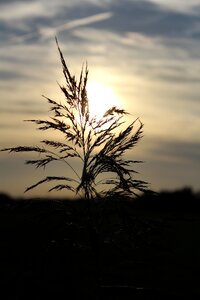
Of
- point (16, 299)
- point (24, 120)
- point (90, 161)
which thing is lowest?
point (16, 299)

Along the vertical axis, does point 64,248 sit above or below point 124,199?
below

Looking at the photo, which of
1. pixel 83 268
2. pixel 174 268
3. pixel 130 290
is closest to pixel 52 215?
pixel 130 290

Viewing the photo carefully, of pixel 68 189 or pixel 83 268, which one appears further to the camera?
Result: pixel 83 268

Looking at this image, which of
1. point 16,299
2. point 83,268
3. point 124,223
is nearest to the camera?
point 124,223

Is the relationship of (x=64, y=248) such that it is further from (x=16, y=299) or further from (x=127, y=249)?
(x=16, y=299)

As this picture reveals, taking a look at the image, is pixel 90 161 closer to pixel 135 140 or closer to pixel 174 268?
pixel 135 140

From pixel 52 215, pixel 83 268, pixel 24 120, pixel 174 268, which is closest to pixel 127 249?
pixel 52 215

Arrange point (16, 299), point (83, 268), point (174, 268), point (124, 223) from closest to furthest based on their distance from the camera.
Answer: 1. point (124, 223)
2. point (16, 299)
3. point (83, 268)
4. point (174, 268)
